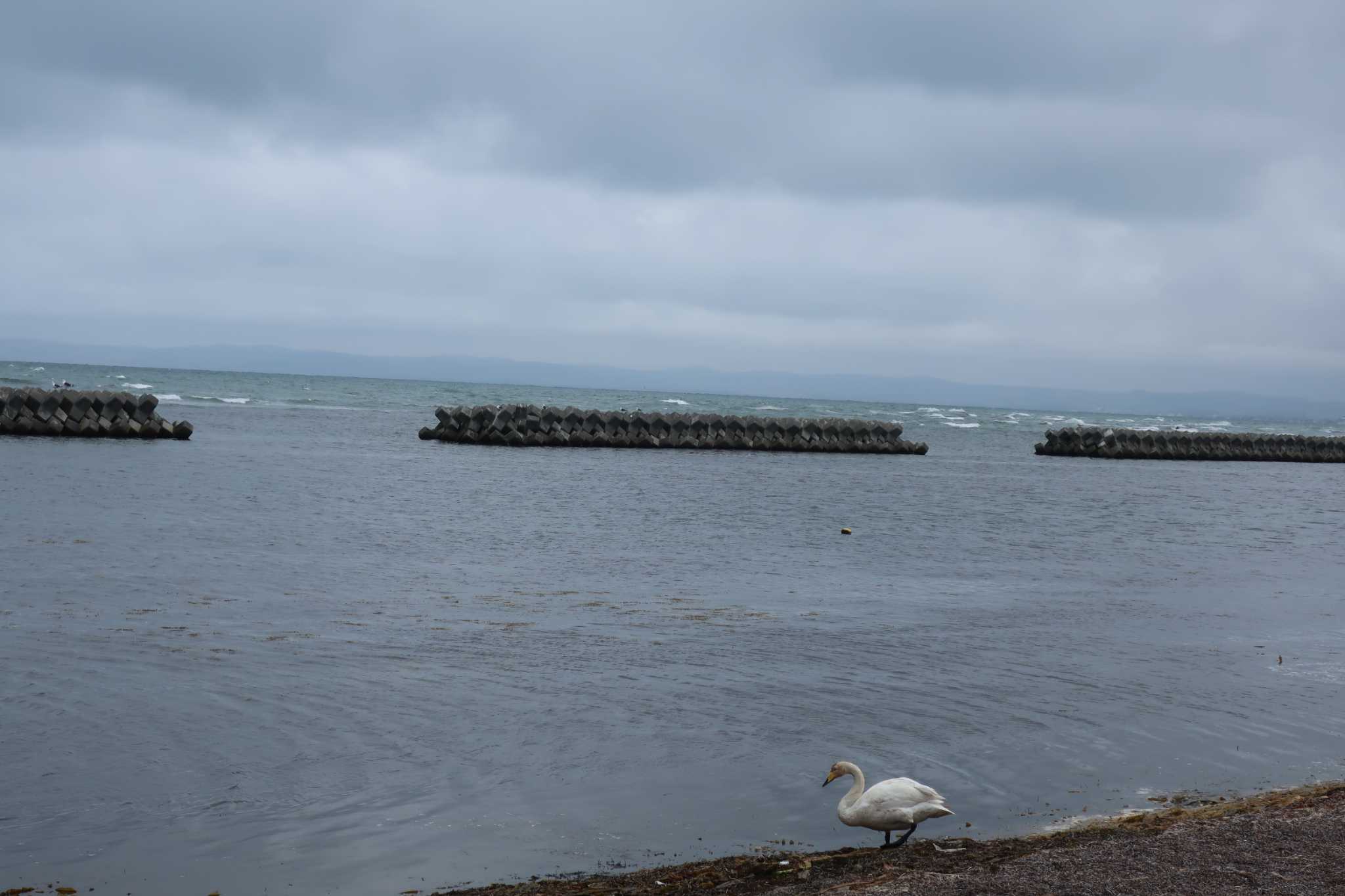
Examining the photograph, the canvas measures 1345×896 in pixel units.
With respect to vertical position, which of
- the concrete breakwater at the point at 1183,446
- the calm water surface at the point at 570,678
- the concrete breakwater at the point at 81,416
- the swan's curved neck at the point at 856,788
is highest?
the concrete breakwater at the point at 1183,446

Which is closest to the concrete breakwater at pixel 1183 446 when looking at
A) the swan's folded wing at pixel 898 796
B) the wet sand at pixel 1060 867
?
the wet sand at pixel 1060 867

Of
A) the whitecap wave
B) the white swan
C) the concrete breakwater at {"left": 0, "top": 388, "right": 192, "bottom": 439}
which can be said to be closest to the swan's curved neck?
the white swan

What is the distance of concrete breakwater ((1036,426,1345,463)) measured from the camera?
184ft

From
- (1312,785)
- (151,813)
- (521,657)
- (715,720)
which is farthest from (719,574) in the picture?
(151,813)

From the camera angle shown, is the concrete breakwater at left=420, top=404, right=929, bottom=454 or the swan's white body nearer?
the swan's white body

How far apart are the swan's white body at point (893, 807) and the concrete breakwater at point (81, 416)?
108 feet

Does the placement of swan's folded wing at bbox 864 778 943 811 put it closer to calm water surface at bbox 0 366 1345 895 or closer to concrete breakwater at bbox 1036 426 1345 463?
calm water surface at bbox 0 366 1345 895

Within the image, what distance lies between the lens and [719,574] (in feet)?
51.0

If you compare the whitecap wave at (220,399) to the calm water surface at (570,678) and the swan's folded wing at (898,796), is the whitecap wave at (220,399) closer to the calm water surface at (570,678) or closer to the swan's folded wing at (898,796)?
the calm water surface at (570,678)

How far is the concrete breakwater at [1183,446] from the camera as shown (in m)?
56.0

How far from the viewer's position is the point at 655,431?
45.1 m

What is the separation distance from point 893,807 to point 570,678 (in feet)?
12.8

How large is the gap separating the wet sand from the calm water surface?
1.59 feet

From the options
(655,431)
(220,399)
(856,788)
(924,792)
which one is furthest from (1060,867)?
(220,399)
